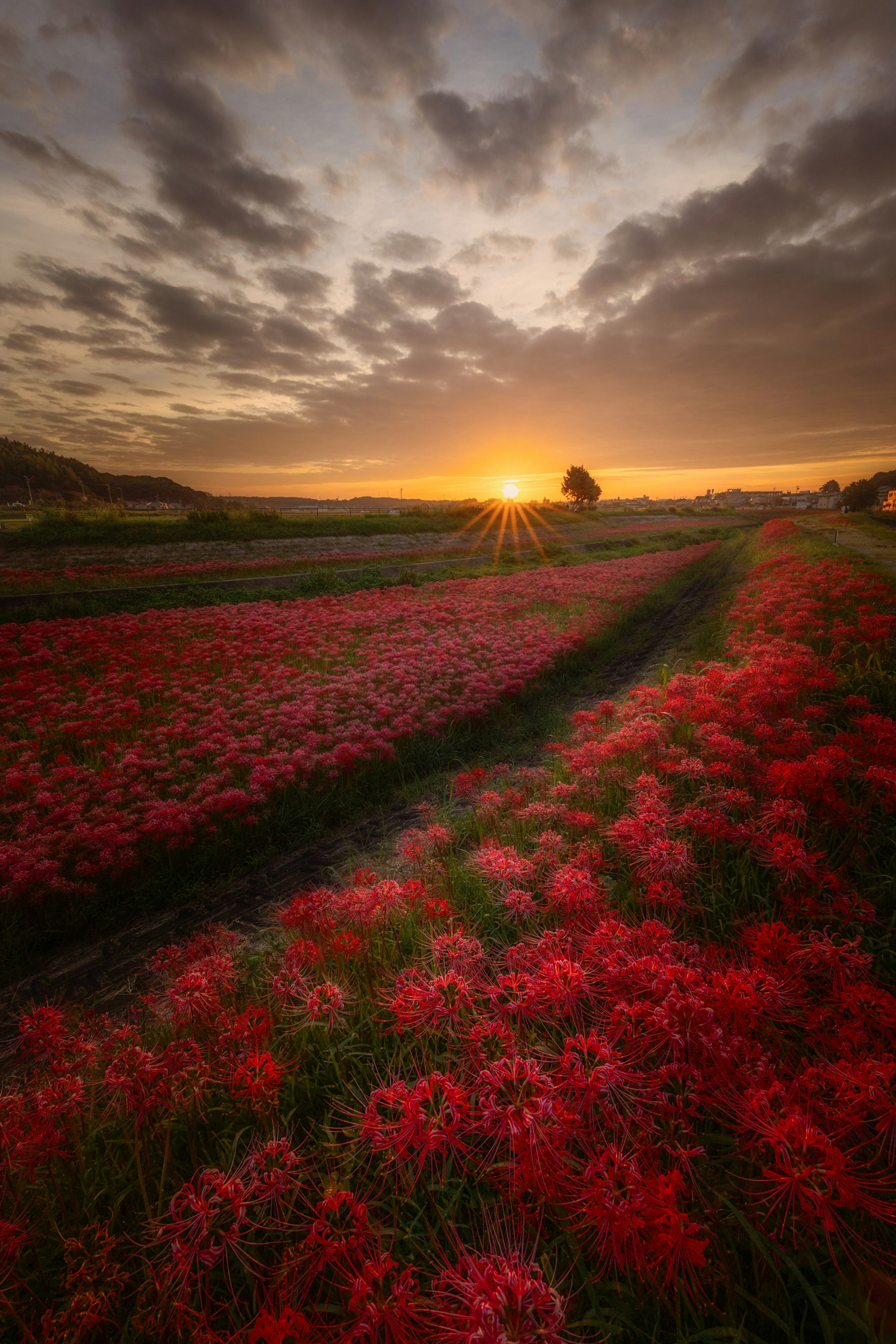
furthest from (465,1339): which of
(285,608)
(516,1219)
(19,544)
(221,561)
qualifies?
(19,544)

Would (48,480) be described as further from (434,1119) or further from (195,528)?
(434,1119)

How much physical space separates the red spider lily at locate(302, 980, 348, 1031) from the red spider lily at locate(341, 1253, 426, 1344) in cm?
95

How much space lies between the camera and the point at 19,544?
73.4ft

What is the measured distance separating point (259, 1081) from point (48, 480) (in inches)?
5968

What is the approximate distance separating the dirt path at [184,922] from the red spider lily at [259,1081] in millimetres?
2153

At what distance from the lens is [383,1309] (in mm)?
1252

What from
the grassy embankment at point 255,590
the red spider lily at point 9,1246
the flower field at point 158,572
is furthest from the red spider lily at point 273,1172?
the flower field at point 158,572

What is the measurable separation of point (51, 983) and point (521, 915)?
4.17m

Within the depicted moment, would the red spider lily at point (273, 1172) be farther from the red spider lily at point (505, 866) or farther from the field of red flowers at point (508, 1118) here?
the red spider lily at point (505, 866)

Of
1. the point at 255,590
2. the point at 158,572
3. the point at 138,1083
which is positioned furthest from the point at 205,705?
the point at 158,572

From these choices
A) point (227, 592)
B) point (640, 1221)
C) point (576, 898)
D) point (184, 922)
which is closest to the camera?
point (640, 1221)

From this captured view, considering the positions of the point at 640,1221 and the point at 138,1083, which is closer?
the point at 640,1221

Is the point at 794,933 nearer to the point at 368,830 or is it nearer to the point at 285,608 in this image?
the point at 368,830

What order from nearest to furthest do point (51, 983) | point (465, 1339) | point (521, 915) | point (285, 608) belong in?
point (465, 1339) → point (521, 915) → point (51, 983) → point (285, 608)
